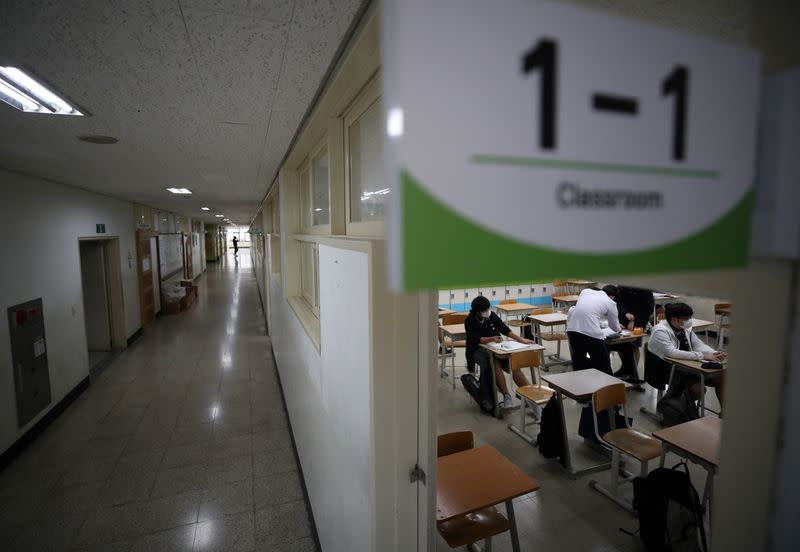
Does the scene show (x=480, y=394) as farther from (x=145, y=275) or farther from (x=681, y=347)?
(x=145, y=275)

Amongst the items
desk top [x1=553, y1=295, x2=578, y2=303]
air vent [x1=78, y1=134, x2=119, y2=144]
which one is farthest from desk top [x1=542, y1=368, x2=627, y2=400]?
desk top [x1=553, y1=295, x2=578, y2=303]

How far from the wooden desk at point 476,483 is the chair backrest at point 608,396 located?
1326 mm

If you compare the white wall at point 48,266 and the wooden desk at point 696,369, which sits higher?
the white wall at point 48,266

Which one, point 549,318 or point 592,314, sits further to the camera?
point 549,318

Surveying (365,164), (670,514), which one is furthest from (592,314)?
(365,164)

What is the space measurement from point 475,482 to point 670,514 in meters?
1.37

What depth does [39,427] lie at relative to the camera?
4.14 metres

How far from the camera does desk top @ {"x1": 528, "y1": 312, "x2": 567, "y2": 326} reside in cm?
611

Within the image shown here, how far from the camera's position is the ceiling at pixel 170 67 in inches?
45.3

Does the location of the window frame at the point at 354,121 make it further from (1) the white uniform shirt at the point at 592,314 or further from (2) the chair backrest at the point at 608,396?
(1) the white uniform shirt at the point at 592,314

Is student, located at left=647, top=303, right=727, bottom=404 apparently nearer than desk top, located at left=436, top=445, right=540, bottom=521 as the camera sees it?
No

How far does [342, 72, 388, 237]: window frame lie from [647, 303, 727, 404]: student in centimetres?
372

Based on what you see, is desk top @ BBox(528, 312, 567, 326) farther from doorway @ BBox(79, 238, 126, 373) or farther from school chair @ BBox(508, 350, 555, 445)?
doorway @ BBox(79, 238, 126, 373)

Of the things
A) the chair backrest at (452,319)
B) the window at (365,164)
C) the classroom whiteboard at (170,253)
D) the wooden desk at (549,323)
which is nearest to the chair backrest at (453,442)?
the window at (365,164)
